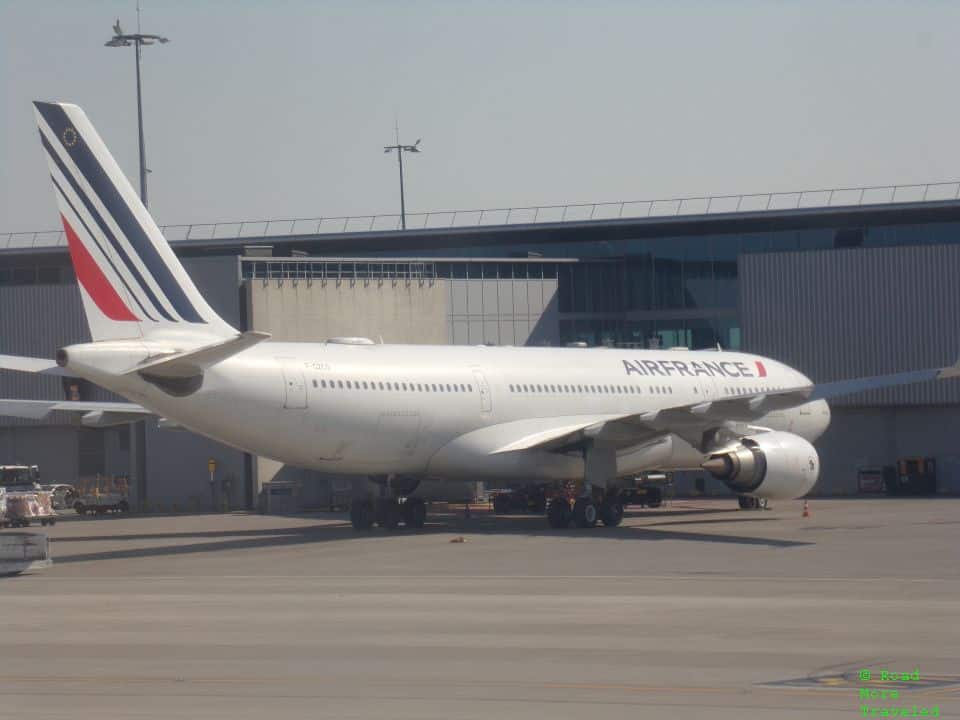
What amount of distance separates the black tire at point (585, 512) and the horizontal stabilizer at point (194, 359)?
10.2 meters

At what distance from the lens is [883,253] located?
176ft

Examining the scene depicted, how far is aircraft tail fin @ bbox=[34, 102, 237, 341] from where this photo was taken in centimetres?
2717

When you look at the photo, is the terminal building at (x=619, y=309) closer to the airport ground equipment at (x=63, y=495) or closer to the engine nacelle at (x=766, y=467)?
the airport ground equipment at (x=63, y=495)

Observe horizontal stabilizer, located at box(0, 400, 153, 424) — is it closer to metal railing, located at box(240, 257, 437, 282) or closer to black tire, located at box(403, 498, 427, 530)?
black tire, located at box(403, 498, 427, 530)

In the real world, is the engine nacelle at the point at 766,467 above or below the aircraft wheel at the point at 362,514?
above

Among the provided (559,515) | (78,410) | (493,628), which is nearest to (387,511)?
(559,515)

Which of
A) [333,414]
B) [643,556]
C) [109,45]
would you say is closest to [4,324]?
[109,45]

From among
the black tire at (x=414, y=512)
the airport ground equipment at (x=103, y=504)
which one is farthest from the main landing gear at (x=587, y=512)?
the airport ground equipment at (x=103, y=504)

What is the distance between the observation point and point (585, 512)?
1337 inches

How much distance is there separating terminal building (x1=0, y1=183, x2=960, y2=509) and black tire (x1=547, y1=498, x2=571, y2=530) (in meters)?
Answer: 15.7

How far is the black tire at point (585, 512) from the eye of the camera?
A: 111 ft

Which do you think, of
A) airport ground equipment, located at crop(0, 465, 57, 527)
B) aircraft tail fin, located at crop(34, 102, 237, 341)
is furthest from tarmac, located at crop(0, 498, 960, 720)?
airport ground equipment, located at crop(0, 465, 57, 527)

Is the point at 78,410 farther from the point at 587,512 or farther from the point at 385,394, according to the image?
the point at 587,512

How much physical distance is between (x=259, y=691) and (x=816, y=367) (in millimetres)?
44968
